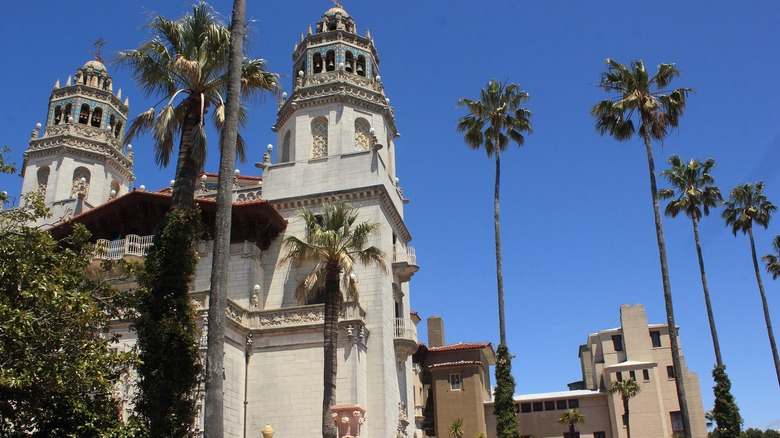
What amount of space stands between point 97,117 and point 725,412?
132ft

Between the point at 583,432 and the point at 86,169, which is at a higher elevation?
the point at 86,169

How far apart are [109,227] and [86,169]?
551 inches

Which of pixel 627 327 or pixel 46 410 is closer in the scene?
pixel 46 410

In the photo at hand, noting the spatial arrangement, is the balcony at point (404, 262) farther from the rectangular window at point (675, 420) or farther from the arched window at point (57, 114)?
the rectangular window at point (675, 420)

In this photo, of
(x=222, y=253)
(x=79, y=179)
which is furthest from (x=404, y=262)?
(x=79, y=179)

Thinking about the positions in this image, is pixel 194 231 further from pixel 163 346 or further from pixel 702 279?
pixel 702 279

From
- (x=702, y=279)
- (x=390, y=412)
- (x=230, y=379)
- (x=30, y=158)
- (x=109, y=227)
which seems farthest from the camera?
(x=30, y=158)

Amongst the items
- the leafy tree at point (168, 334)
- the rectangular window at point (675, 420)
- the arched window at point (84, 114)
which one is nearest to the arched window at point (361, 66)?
the arched window at point (84, 114)

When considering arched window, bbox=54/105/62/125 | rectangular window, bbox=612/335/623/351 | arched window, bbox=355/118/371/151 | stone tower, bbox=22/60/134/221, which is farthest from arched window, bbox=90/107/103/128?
rectangular window, bbox=612/335/623/351

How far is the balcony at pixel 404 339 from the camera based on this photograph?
110ft

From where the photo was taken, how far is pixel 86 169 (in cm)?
4591

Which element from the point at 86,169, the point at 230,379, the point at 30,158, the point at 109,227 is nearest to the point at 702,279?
the point at 230,379

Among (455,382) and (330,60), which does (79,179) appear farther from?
(455,382)

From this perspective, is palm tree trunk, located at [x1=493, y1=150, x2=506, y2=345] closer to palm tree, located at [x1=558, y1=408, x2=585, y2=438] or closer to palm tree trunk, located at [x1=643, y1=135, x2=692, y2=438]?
palm tree trunk, located at [x1=643, y1=135, x2=692, y2=438]
